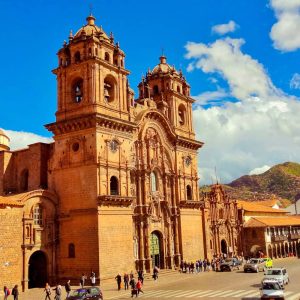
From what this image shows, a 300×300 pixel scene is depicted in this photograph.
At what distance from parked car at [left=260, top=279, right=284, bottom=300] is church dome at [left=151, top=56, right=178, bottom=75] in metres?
31.2

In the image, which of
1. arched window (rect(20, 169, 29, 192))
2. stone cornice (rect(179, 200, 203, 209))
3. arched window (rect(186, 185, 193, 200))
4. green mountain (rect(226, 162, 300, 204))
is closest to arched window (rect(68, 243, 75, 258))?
arched window (rect(20, 169, 29, 192))

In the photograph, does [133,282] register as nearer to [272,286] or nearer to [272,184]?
[272,286]

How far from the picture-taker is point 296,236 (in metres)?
70.4

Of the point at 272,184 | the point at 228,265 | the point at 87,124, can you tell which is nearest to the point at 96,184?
the point at 87,124

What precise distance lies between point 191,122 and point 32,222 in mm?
24537

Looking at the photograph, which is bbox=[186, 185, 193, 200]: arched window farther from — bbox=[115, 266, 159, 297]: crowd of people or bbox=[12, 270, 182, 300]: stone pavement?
bbox=[115, 266, 159, 297]: crowd of people

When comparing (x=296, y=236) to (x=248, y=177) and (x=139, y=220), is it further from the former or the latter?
(x=248, y=177)

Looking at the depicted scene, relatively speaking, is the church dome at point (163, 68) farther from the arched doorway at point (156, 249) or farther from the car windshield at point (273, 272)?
the car windshield at point (273, 272)

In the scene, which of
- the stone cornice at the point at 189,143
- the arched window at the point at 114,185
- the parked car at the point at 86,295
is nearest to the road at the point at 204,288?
the parked car at the point at 86,295

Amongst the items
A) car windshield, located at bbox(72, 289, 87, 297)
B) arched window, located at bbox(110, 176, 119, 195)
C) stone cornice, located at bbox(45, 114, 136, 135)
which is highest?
stone cornice, located at bbox(45, 114, 136, 135)

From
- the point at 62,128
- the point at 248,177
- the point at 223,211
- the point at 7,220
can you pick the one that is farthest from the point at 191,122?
the point at 248,177

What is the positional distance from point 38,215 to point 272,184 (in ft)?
508

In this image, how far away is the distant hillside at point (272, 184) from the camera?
546 ft

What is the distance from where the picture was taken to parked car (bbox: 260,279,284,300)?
24.8 meters
